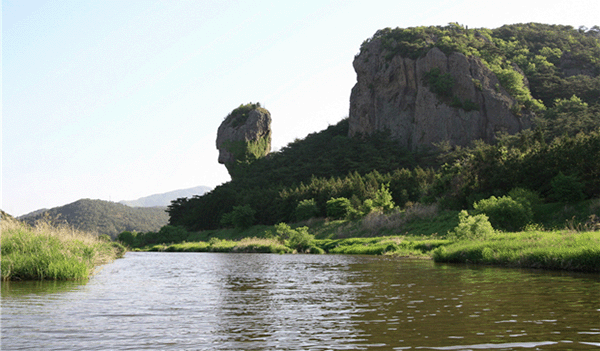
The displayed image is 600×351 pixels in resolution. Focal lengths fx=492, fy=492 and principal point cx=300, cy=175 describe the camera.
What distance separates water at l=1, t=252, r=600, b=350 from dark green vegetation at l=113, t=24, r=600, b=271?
10.7m

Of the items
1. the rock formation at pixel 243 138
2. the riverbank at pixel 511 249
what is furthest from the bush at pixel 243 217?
the rock formation at pixel 243 138

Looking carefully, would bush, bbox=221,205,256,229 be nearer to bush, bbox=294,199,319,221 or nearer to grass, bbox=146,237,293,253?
bush, bbox=294,199,319,221

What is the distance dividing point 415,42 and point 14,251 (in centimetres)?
12862

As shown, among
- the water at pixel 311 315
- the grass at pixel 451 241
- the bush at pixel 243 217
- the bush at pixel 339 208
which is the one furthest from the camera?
the bush at pixel 243 217

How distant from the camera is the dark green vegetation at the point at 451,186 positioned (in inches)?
1554

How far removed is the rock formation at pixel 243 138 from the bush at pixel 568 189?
366ft

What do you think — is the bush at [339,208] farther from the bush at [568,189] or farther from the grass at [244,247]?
the bush at [568,189]

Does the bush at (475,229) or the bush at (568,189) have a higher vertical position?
the bush at (568,189)

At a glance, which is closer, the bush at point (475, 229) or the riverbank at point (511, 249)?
the riverbank at point (511, 249)

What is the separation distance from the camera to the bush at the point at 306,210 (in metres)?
86.8

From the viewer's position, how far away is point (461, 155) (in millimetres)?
97375

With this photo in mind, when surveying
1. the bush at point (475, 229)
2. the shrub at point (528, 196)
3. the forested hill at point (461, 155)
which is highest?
the forested hill at point (461, 155)

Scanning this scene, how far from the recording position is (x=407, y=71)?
128 meters

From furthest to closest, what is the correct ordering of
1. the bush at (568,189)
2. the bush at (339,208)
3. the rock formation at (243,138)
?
the rock formation at (243,138) < the bush at (339,208) < the bush at (568,189)
